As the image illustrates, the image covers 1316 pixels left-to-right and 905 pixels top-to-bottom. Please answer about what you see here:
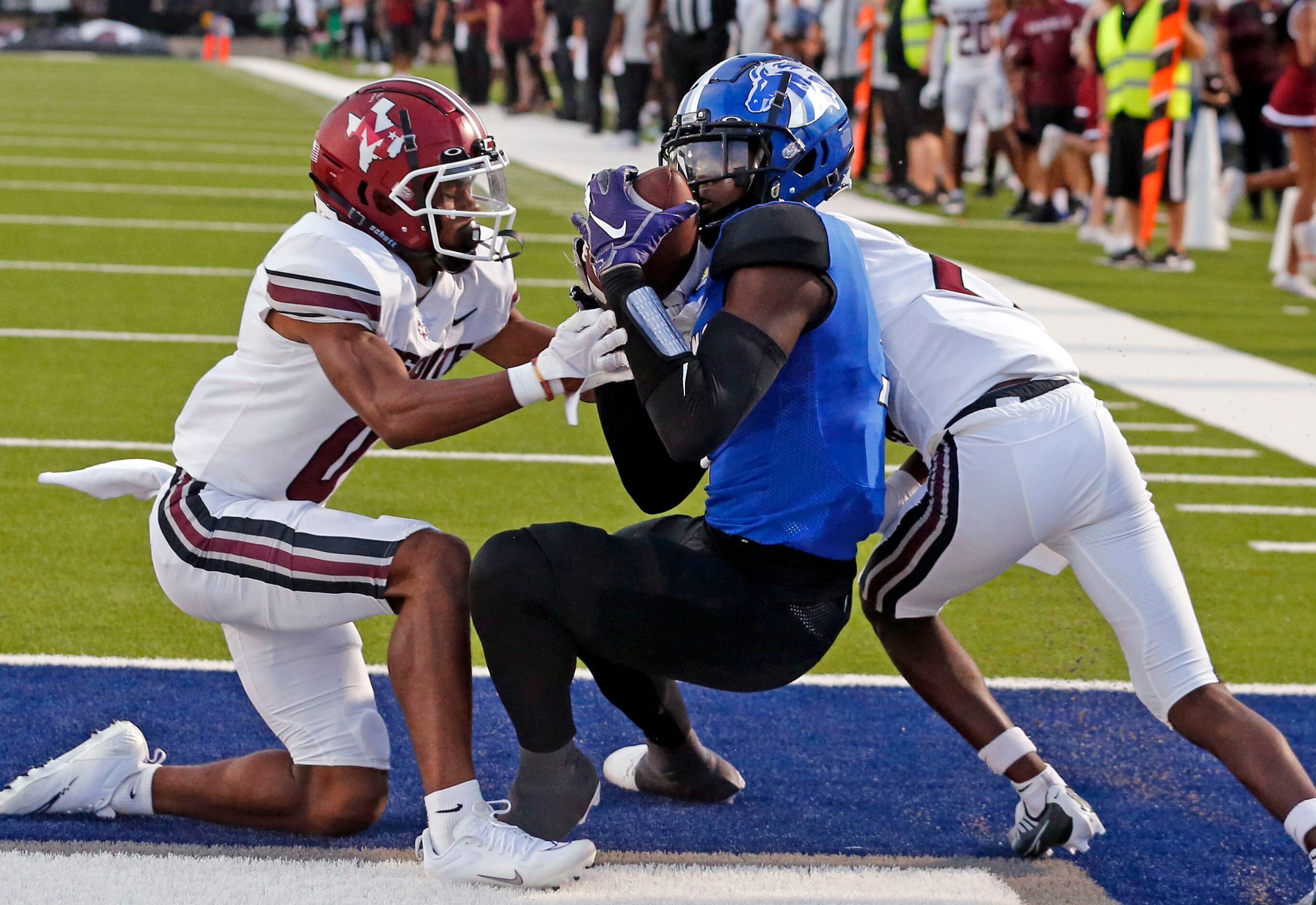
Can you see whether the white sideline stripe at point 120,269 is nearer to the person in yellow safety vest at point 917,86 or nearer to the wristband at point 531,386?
the person in yellow safety vest at point 917,86

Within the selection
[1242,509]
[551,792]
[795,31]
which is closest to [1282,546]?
[1242,509]

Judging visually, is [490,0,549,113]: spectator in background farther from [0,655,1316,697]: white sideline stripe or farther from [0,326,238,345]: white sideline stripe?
[0,655,1316,697]: white sideline stripe

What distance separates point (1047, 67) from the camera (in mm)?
12734

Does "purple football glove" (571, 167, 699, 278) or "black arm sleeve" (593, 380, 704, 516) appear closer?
"purple football glove" (571, 167, 699, 278)

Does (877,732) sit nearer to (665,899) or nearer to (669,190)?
(665,899)

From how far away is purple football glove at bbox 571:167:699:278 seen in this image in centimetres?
271

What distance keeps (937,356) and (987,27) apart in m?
11.2

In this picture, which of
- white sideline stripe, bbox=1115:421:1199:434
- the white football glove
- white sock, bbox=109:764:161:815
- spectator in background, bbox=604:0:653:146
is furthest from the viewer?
spectator in background, bbox=604:0:653:146

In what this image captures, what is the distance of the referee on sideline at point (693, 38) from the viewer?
1451cm

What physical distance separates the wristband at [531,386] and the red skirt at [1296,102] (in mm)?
7870

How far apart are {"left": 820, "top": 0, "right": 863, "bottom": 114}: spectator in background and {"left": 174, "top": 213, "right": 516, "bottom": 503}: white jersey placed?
12.3 m

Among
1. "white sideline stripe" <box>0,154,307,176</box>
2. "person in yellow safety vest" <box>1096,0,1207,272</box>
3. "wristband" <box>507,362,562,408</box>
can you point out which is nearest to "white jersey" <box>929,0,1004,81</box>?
"person in yellow safety vest" <box>1096,0,1207,272</box>

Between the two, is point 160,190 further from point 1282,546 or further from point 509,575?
point 509,575

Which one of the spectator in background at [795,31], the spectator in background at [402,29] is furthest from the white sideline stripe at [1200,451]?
the spectator in background at [402,29]
